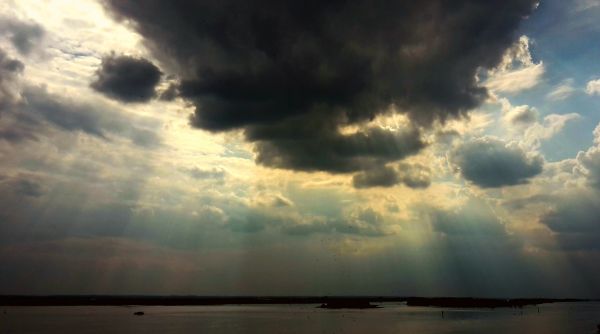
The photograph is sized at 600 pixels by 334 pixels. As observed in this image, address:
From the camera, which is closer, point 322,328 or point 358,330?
point 358,330

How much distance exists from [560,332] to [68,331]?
76.6 m

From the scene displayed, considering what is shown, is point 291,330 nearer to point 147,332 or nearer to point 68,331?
point 147,332

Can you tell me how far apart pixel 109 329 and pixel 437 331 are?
53.1m

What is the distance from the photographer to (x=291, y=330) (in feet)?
272

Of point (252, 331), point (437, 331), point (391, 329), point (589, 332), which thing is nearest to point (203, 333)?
point (252, 331)

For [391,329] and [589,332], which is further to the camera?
[391,329]

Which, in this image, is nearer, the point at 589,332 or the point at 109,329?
the point at 589,332

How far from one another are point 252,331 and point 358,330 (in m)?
17.1

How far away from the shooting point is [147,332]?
257ft

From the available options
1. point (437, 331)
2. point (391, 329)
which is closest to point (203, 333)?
point (391, 329)

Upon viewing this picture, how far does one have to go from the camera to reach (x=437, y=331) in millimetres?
80062

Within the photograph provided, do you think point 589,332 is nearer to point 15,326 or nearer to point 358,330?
point 358,330

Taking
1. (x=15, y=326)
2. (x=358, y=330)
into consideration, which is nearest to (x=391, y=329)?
(x=358, y=330)

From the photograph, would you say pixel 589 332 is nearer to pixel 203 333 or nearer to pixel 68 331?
pixel 203 333
